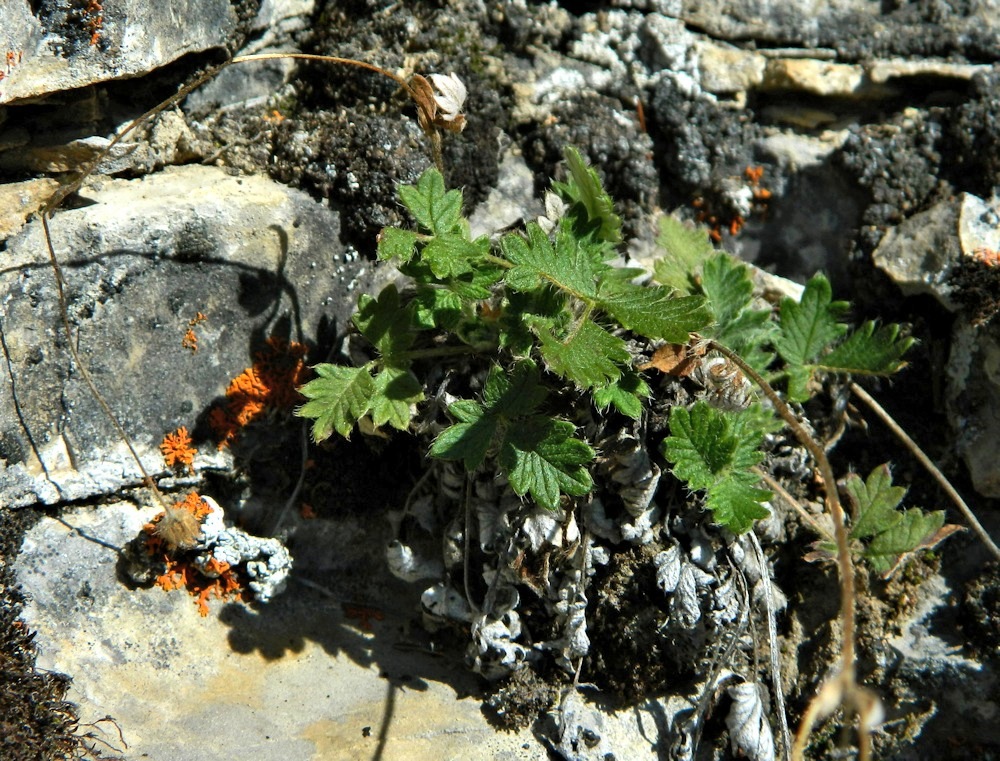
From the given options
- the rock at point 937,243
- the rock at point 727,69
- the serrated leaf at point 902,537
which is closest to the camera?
the serrated leaf at point 902,537

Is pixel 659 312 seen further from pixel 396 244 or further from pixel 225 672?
pixel 225 672

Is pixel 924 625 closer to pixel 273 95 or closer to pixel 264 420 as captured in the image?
pixel 264 420

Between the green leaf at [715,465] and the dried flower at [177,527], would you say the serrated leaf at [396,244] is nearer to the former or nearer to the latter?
the green leaf at [715,465]

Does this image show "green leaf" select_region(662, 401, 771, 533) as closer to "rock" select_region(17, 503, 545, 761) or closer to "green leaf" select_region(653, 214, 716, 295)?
"green leaf" select_region(653, 214, 716, 295)

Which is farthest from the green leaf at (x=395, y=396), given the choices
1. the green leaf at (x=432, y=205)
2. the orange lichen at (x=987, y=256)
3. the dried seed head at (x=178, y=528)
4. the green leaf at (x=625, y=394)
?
the orange lichen at (x=987, y=256)

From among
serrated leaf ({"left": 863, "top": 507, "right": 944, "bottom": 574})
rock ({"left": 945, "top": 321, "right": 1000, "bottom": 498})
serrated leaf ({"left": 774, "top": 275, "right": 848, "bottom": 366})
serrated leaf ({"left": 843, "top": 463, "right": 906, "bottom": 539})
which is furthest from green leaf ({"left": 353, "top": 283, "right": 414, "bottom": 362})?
rock ({"left": 945, "top": 321, "right": 1000, "bottom": 498})
